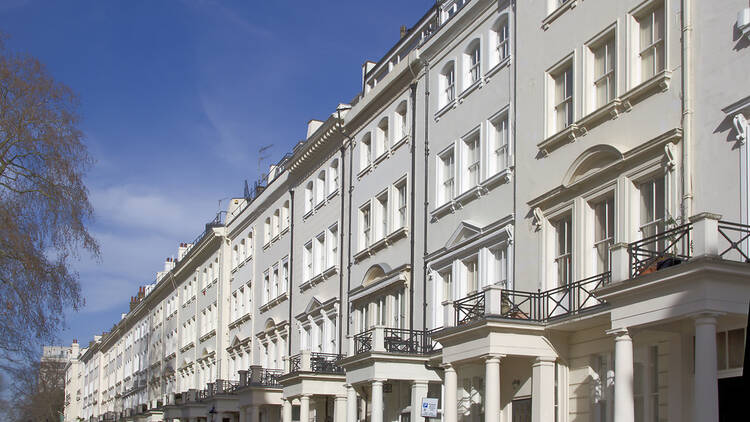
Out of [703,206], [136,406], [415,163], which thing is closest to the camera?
[703,206]

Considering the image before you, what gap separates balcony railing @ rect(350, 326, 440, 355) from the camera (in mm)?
26438

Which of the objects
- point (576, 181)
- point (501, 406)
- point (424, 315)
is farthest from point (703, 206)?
point (424, 315)

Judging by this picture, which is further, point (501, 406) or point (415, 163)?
point (415, 163)

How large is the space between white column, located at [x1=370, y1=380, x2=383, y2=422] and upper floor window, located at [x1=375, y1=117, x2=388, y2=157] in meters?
8.77

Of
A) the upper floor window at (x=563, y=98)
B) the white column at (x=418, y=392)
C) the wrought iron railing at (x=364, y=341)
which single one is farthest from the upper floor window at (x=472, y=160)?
the white column at (x=418, y=392)

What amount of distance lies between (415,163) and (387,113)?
3347 mm

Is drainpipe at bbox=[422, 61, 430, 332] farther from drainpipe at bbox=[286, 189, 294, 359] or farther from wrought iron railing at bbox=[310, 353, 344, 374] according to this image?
drainpipe at bbox=[286, 189, 294, 359]

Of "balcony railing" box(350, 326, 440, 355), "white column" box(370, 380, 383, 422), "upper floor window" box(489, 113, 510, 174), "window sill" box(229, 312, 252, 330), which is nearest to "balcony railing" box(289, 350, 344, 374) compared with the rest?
"balcony railing" box(350, 326, 440, 355)

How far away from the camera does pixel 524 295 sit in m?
21.0

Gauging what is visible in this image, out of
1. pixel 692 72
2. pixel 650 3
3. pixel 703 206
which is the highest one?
pixel 650 3

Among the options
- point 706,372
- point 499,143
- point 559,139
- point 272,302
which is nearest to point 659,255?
point 706,372

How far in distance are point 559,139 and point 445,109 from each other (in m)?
6.80

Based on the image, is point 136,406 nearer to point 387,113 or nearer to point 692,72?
point 387,113

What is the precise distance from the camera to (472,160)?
26.3 m
